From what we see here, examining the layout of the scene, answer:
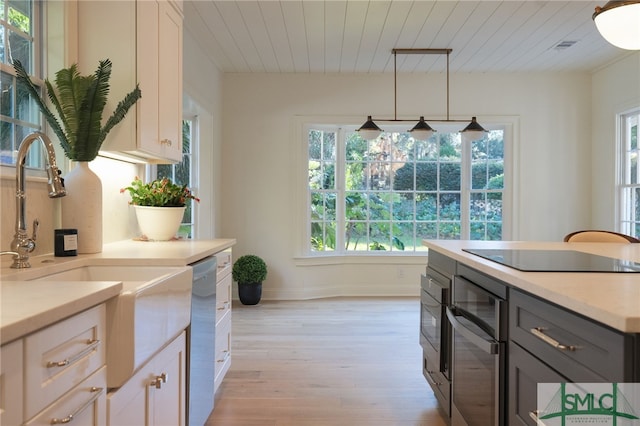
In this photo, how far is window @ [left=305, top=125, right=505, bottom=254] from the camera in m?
5.04

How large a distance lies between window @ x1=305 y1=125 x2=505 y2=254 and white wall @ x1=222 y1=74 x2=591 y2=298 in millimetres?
287

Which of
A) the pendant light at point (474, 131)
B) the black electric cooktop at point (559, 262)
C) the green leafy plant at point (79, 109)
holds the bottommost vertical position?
the black electric cooktop at point (559, 262)

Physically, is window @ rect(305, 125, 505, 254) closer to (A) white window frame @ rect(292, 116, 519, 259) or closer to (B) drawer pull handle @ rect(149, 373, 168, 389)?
(A) white window frame @ rect(292, 116, 519, 259)

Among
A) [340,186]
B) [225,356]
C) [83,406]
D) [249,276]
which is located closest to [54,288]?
[83,406]

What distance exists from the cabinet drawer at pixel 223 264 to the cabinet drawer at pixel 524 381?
59.0 inches

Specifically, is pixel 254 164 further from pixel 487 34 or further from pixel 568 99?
pixel 568 99

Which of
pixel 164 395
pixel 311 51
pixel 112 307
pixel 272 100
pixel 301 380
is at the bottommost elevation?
pixel 301 380

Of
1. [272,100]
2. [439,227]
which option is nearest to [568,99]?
[439,227]

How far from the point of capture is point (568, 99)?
4867 mm

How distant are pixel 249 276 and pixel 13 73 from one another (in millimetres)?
3147

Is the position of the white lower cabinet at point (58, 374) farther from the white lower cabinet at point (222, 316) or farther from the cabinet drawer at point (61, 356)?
the white lower cabinet at point (222, 316)

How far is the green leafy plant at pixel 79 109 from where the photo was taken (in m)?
1.72

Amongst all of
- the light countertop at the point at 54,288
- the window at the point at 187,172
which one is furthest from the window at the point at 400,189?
the light countertop at the point at 54,288

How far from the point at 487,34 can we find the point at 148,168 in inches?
127
